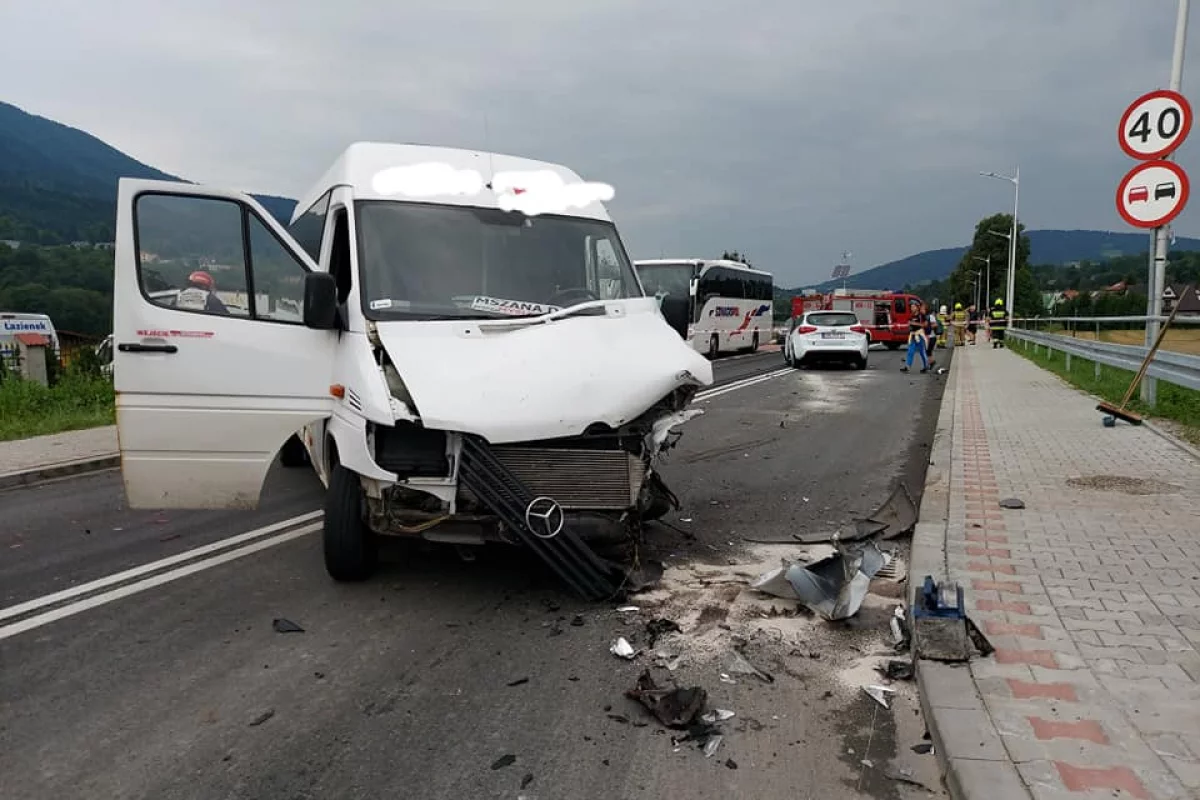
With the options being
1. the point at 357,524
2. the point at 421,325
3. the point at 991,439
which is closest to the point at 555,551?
the point at 357,524

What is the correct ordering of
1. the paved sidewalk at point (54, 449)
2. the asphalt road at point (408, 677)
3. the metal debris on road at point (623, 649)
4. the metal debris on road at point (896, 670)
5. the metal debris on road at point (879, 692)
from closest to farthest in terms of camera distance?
the asphalt road at point (408, 677) < the metal debris on road at point (879, 692) < the metal debris on road at point (896, 670) < the metal debris on road at point (623, 649) < the paved sidewalk at point (54, 449)

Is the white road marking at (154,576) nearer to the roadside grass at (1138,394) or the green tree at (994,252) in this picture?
the roadside grass at (1138,394)

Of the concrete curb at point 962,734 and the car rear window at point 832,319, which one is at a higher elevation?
the car rear window at point 832,319

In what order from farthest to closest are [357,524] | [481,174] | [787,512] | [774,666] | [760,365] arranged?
[760,365] → [787,512] → [481,174] → [357,524] → [774,666]

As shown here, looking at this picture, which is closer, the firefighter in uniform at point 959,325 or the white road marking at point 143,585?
the white road marking at point 143,585

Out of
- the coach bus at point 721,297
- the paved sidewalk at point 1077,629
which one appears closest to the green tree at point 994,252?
the coach bus at point 721,297

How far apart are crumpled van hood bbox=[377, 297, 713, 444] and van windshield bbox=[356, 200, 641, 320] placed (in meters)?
0.28

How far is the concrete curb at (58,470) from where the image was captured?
29.5ft

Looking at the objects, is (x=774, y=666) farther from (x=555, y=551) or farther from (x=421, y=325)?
(x=421, y=325)

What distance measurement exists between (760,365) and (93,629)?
24575mm

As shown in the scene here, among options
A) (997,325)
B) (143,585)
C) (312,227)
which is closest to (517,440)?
(143,585)

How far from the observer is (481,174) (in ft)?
20.6

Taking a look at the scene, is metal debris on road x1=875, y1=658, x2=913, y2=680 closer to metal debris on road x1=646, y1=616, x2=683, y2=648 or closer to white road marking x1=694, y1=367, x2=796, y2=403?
metal debris on road x1=646, y1=616, x2=683, y2=648

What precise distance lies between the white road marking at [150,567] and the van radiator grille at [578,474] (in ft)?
9.44
